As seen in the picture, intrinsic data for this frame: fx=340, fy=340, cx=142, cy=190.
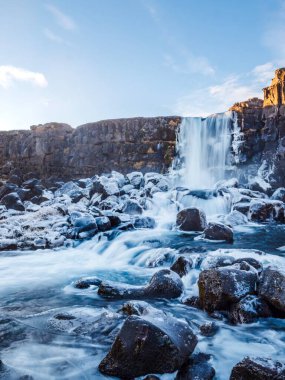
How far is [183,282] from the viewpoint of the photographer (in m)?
5.52

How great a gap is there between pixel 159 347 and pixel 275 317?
6.61 feet

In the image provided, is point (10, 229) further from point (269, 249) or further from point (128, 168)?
point (128, 168)

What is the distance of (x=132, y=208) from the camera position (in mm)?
14047

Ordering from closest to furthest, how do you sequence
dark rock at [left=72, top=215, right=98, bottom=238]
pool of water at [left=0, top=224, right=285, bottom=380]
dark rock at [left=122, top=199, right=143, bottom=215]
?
pool of water at [left=0, top=224, right=285, bottom=380] < dark rock at [left=72, top=215, right=98, bottom=238] < dark rock at [left=122, top=199, right=143, bottom=215]

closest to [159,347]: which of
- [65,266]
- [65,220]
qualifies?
[65,266]

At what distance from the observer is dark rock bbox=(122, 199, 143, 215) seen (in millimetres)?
13953

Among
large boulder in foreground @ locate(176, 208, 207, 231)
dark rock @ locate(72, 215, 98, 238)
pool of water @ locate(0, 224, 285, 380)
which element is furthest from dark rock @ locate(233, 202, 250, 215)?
dark rock @ locate(72, 215, 98, 238)

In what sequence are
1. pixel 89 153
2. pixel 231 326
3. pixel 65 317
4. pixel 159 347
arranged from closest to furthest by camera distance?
Answer: pixel 159 347 < pixel 231 326 < pixel 65 317 < pixel 89 153

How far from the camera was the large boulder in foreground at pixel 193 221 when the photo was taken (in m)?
10.6

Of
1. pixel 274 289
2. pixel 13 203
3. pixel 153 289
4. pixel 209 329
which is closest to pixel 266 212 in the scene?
pixel 153 289

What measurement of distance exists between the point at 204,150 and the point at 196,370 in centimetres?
2041

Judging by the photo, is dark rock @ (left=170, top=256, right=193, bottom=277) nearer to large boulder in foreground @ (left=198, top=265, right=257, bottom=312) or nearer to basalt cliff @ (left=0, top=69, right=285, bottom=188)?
large boulder in foreground @ (left=198, top=265, right=257, bottom=312)

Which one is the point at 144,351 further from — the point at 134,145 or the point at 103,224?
the point at 134,145

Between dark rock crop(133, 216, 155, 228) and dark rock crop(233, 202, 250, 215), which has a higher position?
dark rock crop(233, 202, 250, 215)
